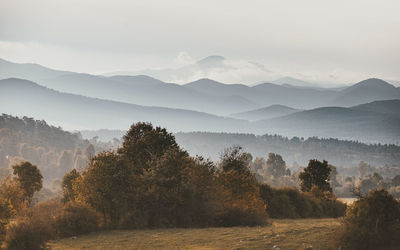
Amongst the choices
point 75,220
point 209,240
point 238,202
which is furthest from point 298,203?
point 209,240

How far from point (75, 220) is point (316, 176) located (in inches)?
2594

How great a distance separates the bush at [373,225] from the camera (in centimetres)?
2603

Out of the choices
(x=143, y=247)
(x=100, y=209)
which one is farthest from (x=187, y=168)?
(x=143, y=247)

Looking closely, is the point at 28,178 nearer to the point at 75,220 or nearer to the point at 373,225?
the point at 75,220

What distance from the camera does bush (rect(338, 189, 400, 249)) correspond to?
26031 millimetres

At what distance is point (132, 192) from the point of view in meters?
48.7

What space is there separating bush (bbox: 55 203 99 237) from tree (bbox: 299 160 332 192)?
6222 centimetres

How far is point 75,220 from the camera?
1575 inches

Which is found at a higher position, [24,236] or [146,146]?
[146,146]

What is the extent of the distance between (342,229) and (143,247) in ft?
44.5

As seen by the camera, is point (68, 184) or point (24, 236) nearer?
point (24, 236)

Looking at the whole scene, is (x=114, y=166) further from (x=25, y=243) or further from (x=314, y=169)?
(x=314, y=169)

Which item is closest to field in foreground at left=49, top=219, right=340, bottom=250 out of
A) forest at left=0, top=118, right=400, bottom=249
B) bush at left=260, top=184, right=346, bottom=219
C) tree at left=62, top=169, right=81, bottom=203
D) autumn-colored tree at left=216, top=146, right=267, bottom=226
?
forest at left=0, top=118, right=400, bottom=249

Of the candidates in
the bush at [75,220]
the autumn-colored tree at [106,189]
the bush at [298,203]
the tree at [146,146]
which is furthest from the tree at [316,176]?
the bush at [75,220]
